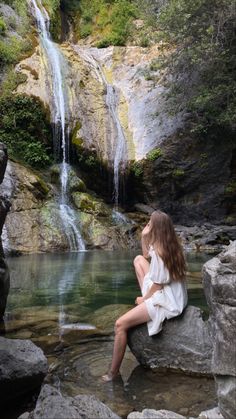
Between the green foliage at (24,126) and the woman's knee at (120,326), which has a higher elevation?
the green foliage at (24,126)

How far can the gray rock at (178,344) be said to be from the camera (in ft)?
12.5

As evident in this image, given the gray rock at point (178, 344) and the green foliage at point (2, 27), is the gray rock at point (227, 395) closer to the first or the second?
the gray rock at point (178, 344)

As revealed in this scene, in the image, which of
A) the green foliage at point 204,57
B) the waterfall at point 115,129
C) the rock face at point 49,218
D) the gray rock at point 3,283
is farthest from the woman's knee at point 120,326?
the waterfall at point 115,129

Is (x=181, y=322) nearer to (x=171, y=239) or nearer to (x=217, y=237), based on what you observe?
(x=171, y=239)

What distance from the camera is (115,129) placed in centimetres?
2081

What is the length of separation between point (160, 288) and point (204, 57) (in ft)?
46.1

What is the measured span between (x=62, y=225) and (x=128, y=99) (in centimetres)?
914

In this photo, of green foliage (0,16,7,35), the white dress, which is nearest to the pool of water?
the white dress

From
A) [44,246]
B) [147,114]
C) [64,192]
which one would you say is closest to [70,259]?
[44,246]

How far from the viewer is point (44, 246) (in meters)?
15.1

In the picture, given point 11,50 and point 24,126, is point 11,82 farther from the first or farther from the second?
point 11,50

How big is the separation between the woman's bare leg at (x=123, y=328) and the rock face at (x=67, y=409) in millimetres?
1134

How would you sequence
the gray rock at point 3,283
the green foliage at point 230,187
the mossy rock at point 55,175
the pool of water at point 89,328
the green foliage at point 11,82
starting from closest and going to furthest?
the pool of water at point 89,328
the gray rock at point 3,283
the mossy rock at point 55,175
the green foliage at point 230,187
the green foliage at point 11,82

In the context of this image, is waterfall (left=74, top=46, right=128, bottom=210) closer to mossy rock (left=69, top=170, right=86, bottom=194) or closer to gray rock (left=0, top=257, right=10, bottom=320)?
mossy rock (left=69, top=170, right=86, bottom=194)
